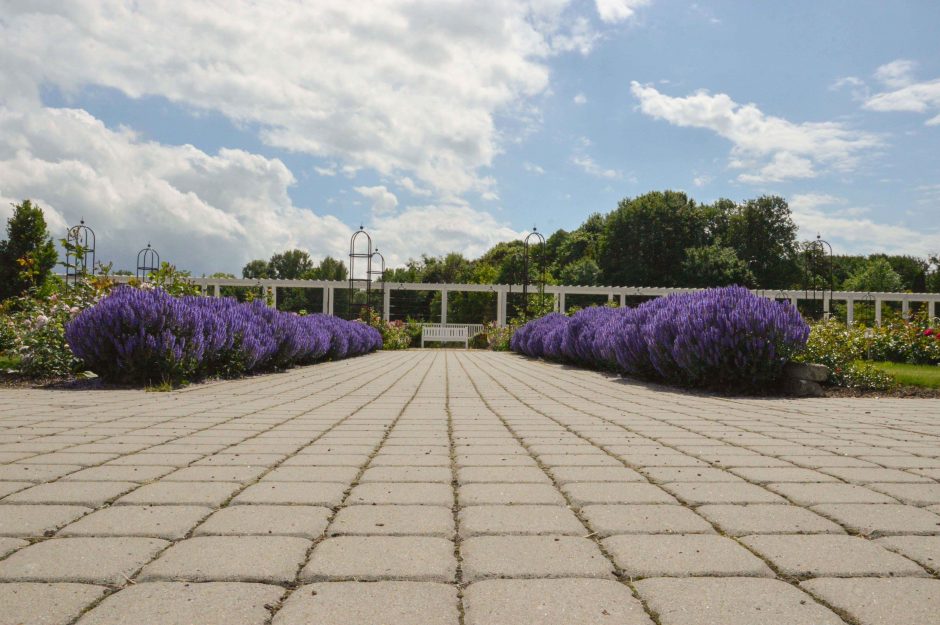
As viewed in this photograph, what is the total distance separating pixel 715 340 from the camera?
6520mm

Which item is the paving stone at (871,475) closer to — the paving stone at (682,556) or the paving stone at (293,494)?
the paving stone at (682,556)

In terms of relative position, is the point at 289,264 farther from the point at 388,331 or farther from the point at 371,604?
the point at 371,604

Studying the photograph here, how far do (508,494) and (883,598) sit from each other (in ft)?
3.92

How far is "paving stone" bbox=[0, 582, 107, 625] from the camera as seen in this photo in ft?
4.45

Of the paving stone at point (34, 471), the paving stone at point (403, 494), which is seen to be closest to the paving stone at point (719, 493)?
the paving stone at point (403, 494)

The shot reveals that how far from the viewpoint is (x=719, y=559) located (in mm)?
1724

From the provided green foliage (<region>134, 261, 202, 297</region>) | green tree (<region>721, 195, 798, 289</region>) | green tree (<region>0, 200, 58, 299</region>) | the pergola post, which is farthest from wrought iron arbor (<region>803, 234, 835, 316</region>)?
green tree (<region>0, 200, 58, 299</region>)

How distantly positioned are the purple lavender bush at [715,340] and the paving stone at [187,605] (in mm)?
5841

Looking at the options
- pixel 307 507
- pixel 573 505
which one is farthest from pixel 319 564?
pixel 573 505

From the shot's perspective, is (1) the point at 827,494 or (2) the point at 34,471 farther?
(2) the point at 34,471

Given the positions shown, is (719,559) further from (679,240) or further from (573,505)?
(679,240)

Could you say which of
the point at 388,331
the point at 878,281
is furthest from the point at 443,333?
the point at 878,281

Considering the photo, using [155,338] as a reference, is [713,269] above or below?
above

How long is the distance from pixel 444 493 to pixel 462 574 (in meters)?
0.79
